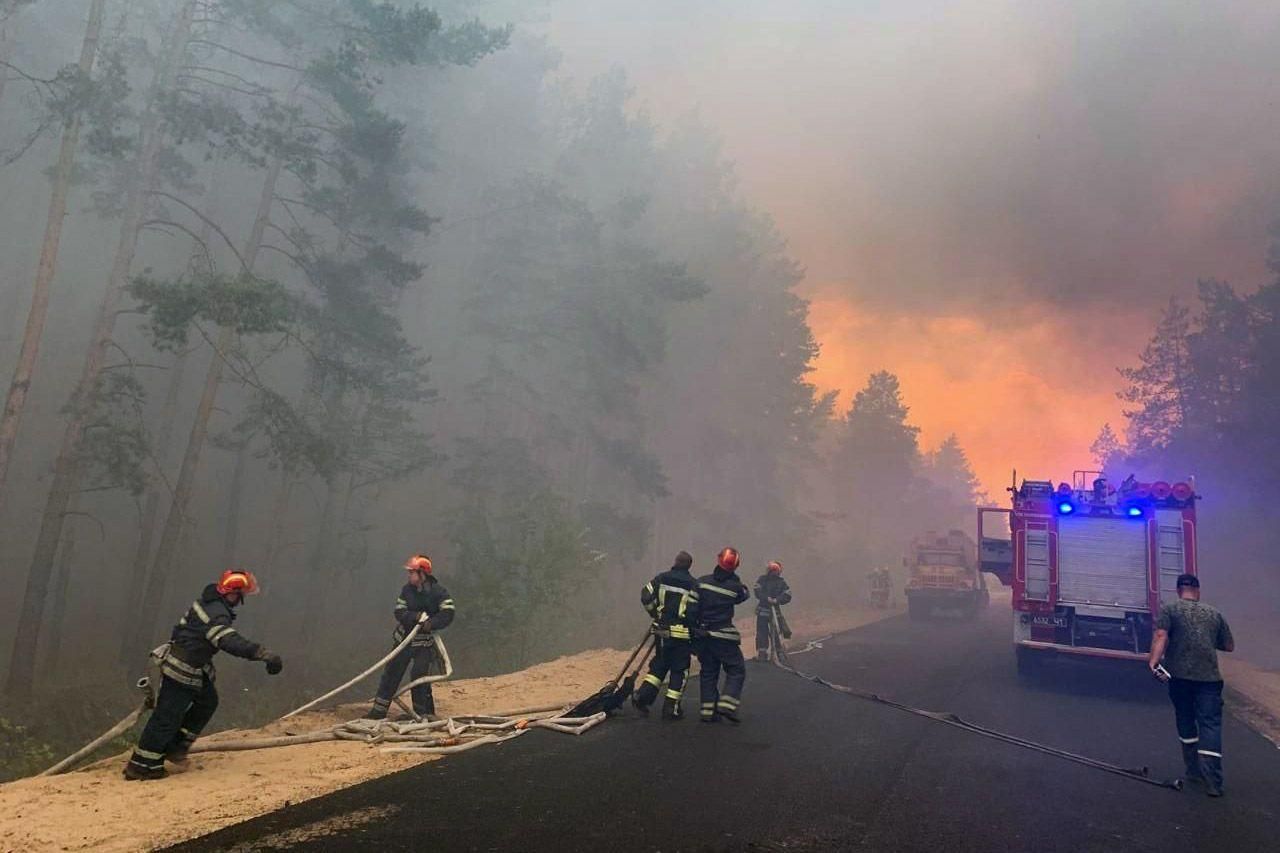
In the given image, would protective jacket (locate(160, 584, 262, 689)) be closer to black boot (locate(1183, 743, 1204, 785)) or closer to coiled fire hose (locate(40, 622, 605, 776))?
coiled fire hose (locate(40, 622, 605, 776))

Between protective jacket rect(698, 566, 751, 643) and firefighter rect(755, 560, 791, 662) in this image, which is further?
firefighter rect(755, 560, 791, 662)

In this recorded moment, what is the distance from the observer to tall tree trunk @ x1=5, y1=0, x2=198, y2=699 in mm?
12219

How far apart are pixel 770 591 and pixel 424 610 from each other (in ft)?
23.5

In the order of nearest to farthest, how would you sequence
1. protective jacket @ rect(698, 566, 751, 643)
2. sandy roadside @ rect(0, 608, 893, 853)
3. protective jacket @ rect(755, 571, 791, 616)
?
sandy roadside @ rect(0, 608, 893, 853) → protective jacket @ rect(698, 566, 751, 643) → protective jacket @ rect(755, 571, 791, 616)

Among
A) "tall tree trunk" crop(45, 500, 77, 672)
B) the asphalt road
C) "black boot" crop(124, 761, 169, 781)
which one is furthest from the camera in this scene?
"tall tree trunk" crop(45, 500, 77, 672)

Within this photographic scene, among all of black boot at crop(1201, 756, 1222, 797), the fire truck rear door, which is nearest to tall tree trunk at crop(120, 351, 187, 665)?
black boot at crop(1201, 756, 1222, 797)

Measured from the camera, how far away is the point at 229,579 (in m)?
6.11

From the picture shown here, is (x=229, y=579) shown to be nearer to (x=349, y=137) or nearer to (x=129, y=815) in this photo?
(x=129, y=815)

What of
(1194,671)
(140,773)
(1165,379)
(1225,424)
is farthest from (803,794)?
(1165,379)

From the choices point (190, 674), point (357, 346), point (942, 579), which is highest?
point (357, 346)

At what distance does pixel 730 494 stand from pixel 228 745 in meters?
35.5

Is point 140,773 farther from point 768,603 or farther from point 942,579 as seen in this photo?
point 942,579

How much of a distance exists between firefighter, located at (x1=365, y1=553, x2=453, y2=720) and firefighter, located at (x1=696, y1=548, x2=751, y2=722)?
2.80 meters

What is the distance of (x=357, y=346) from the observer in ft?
56.3
